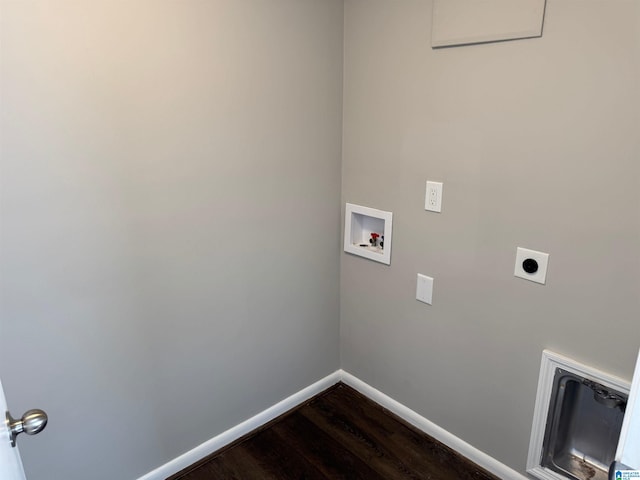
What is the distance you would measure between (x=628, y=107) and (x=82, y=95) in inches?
65.6

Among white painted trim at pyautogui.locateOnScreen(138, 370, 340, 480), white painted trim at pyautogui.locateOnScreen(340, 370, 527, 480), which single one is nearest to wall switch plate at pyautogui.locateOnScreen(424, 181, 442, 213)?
white painted trim at pyautogui.locateOnScreen(340, 370, 527, 480)

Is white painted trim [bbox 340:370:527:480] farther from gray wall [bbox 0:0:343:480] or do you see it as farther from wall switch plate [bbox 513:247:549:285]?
wall switch plate [bbox 513:247:549:285]

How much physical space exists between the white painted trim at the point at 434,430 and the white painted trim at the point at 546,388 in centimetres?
13

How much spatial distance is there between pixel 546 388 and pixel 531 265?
47 cm

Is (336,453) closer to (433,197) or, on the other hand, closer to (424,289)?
(424,289)

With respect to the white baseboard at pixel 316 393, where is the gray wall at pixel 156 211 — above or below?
above

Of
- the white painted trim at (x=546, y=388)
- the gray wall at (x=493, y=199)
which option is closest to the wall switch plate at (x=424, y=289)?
Answer: the gray wall at (x=493, y=199)

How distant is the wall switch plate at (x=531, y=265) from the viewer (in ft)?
4.99

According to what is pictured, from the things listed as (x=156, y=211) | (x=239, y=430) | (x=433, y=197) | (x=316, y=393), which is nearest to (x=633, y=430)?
(x=433, y=197)

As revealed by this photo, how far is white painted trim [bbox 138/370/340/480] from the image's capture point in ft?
6.03

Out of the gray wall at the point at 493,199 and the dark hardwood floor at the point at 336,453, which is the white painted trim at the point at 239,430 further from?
the gray wall at the point at 493,199

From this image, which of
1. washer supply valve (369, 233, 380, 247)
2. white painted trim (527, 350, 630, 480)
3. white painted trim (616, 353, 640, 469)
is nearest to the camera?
white painted trim (616, 353, 640, 469)

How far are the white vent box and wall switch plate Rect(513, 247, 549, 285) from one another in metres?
0.61

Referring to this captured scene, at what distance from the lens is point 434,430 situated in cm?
206
